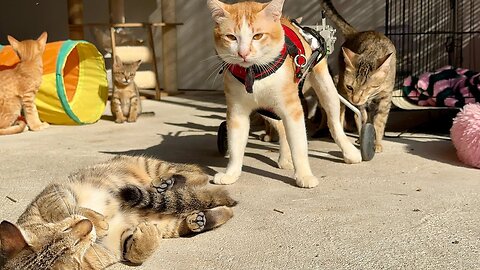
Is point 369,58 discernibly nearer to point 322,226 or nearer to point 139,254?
point 322,226

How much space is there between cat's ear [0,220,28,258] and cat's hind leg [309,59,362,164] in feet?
7.13

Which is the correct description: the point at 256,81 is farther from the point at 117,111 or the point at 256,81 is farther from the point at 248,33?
the point at 117,111

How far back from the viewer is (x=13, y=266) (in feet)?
5.58

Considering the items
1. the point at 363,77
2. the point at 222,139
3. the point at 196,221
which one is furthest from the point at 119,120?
the point at 196,221

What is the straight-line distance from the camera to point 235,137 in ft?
10.3

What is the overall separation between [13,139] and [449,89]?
132 inches

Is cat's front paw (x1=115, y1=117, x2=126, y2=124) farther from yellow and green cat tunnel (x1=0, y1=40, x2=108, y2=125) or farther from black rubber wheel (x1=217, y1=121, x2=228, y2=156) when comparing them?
black rubber wheel (x1=217, y1=121, x2=228, y2=156)

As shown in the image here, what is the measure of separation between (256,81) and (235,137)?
1.17 feet

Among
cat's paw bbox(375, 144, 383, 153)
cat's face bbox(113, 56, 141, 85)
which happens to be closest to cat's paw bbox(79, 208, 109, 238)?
cat's paw bbox(375, 144, 383, 153)

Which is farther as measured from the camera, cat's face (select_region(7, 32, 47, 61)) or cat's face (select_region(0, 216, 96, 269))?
cat's face (select_region(7, 32, 47, 61))

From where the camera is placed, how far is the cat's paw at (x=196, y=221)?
2.35 m

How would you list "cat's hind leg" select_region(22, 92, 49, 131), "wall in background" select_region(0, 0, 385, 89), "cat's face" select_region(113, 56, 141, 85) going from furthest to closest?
"wall in background" select_region(0, 0, 385, 89) → "cat's face" select_region(113, 56, 141, 85) → "cat's hind leg" select_region(22, 92, 49, 131)

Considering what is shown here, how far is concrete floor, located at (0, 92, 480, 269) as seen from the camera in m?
2.16

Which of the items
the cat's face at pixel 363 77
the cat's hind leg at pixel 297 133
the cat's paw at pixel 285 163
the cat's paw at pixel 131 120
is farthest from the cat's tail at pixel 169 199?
the cat's paw at pixel 131 120
